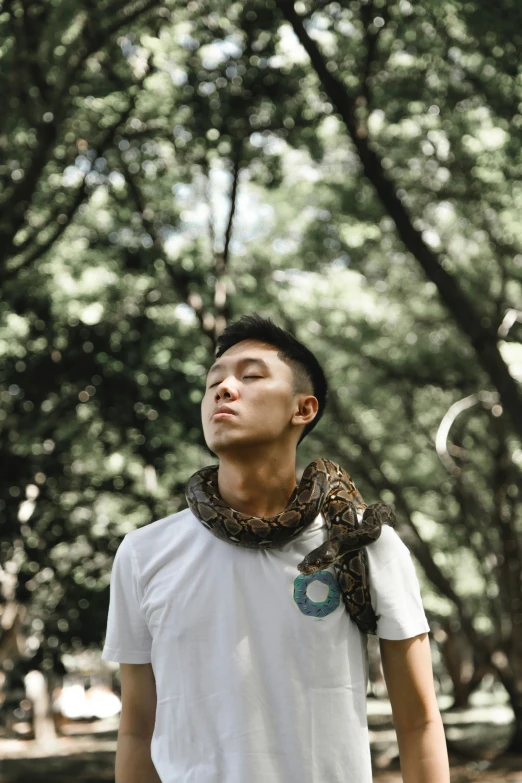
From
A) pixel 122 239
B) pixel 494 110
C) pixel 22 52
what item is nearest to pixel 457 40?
pixel 494 110

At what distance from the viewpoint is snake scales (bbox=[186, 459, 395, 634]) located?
234 centimetres

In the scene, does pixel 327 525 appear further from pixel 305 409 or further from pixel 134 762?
pixel 134 762

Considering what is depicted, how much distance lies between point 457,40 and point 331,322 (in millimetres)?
8403

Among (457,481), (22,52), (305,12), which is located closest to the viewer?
(22,52)

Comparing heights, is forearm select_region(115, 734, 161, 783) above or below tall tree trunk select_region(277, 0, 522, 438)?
below

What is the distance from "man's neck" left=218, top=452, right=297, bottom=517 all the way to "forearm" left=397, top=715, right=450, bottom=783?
63 cm

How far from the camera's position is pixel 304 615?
228cm

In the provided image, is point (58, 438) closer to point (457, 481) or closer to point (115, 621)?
point (457, 481)

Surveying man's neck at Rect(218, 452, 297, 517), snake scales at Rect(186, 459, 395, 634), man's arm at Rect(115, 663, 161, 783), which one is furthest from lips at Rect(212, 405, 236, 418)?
man's arm at Rect(115, 663, 161, 783)

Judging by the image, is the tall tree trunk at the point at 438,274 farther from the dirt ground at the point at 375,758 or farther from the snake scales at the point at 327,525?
the dirt ground at the point at 375,758

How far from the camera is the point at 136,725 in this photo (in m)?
2.43

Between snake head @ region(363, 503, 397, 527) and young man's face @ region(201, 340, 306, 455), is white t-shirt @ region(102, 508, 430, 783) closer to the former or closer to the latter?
snake head @ region(363, 503, 397, 527)

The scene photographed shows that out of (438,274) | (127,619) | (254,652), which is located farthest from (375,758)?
(254,652)

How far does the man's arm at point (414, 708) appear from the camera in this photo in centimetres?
229
